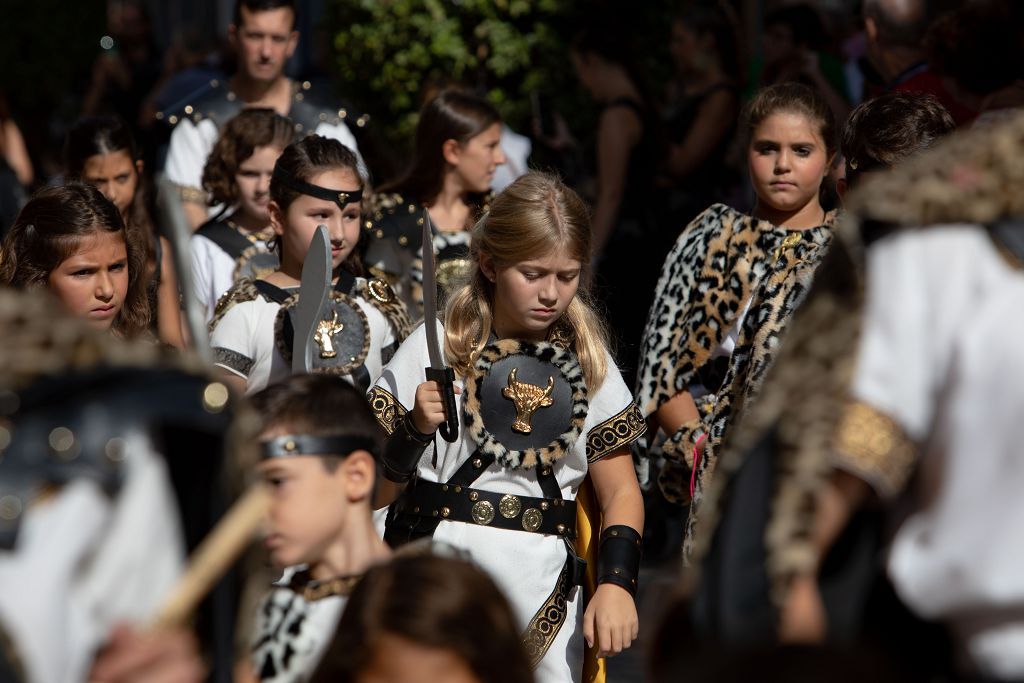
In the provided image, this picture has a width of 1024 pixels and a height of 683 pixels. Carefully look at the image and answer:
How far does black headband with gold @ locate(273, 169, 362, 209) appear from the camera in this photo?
193 inches

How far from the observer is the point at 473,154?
19.7ft

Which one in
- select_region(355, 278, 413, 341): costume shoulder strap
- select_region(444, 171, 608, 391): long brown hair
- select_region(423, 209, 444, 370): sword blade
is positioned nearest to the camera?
select_region(423, 209, 444, 370): sword blade

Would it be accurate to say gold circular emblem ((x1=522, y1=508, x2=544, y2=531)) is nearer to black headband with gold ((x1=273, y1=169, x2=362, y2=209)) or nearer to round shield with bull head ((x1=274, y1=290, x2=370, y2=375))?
round shield with bull head ((x1=274, y1=290, x2=370, y2=375))

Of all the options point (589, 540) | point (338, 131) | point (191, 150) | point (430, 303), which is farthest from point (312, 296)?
point (191, 150)

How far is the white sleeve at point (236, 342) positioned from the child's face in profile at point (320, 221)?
0.33 metres

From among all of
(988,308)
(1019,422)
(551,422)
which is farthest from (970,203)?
(551,422)

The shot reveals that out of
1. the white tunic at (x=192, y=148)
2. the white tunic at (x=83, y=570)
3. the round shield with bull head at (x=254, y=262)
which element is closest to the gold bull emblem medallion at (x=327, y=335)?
the round shield with bull head at (x=254, y=262)

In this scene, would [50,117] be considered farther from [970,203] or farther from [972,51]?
[970,203]

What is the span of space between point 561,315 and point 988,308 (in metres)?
2.34

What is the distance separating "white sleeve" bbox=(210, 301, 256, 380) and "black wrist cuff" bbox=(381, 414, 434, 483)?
0.81 meters

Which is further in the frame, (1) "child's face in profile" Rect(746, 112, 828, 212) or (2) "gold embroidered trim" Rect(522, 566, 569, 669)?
(1) "child's face in profile" Rect(746, 112, 828, 212)

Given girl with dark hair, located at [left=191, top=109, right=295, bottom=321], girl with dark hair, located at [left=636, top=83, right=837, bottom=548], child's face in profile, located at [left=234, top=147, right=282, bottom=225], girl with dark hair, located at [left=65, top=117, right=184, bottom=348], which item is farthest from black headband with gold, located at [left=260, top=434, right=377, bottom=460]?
child's face in profile, located at [left=234, top=147, right=282, bottom=225]

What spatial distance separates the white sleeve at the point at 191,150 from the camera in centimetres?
661

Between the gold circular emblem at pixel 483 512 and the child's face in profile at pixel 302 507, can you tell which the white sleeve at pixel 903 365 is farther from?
the gold circular emblem at pixel 483 512
